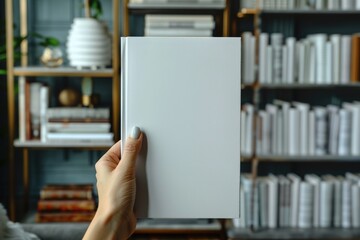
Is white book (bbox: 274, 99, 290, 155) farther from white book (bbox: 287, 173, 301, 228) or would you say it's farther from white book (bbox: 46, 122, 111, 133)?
white book (bbox: 46, 122, 111, 133)

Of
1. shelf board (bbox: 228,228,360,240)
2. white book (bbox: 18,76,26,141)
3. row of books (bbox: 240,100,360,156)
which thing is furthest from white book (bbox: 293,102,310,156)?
white book (bbox: 18,76,26,141)

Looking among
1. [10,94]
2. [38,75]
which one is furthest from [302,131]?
[10,94]

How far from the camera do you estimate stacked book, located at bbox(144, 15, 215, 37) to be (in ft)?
10.1

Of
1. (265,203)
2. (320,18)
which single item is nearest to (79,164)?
(265,203)

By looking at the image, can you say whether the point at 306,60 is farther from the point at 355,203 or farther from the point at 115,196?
the point at 115,196

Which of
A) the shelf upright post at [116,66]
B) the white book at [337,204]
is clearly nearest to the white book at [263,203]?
the white book at [337,204]

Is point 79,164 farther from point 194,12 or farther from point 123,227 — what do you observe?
point 123,227

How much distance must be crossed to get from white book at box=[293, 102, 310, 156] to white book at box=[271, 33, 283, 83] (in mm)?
191

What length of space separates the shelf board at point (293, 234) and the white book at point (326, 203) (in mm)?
65

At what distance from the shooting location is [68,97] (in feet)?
10.7

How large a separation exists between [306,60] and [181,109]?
98.4 inches

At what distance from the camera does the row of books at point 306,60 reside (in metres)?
3.14

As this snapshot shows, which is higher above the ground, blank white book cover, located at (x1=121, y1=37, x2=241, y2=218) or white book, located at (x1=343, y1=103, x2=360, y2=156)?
blank white book cover, located at (x1=121, y1=37, x2=241, y2=218)

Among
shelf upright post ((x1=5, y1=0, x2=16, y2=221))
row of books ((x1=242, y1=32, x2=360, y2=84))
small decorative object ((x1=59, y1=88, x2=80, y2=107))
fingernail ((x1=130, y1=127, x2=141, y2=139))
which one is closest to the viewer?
fingernail ((x1=130, y1=127, x2=141, y2=139))
